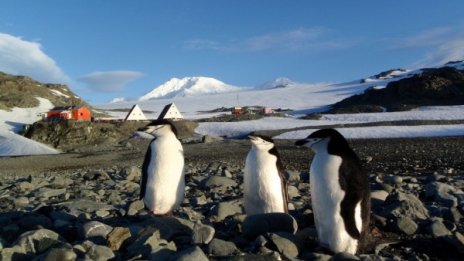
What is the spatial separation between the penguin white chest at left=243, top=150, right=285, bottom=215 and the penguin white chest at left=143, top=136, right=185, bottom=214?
0.98 meters

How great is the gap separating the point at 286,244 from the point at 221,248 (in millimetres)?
605

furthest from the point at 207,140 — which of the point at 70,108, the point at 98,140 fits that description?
the point at 70,108

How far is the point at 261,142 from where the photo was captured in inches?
222

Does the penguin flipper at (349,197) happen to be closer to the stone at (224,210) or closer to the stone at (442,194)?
the stone at (224,210)

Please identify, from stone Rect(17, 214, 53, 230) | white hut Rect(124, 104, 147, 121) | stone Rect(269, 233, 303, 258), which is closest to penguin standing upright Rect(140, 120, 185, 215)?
stone Rect(17, 214, 53, 230)

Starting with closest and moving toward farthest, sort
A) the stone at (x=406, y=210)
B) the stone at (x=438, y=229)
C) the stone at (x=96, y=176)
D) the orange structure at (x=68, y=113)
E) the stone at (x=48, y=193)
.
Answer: the stone at (x=438, y=229) < the stone at (x=406, y=210) < the stone at (x=48, y=193) < the stone at (x=96, y=176) < the orange structure at (x=68, y=113)

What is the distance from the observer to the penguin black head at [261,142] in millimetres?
5574

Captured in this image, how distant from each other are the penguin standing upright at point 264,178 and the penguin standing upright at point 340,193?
1156 millimetres

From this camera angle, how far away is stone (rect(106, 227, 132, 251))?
175 inches

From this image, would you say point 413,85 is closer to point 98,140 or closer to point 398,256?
point 98,140

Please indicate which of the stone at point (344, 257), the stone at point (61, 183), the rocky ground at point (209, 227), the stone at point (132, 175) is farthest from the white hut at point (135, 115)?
the stone at point (344, 257)

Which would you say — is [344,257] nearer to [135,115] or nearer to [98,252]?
[98,252]

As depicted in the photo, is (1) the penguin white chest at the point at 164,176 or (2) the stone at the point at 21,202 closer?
(1) the penguin white chest at the point at 164,176

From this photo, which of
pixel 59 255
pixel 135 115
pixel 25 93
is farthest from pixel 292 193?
pixel 25 93
